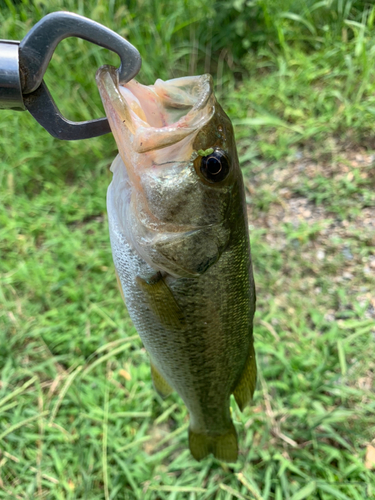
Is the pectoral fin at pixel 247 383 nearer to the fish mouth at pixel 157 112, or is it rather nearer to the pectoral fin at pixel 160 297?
the pectoral fin at pixel 160 297

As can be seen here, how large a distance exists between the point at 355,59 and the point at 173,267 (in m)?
3.10

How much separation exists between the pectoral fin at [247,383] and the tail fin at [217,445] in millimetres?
203

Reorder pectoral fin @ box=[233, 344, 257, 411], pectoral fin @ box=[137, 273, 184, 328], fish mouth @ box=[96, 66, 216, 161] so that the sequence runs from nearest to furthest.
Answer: fish mouth @ box=[96, 66, 216, 161] → pectoral fin @ box=[137, 273, 184, 328] → pectoral fin @ box=[233, 344, 257, 411]

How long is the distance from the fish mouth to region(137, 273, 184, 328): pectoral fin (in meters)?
0.36

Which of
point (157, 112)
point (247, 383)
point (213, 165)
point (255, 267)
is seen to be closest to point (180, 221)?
point (213, 165)

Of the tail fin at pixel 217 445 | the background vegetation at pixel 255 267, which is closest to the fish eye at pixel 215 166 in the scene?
the tail fin at pixel 217 445

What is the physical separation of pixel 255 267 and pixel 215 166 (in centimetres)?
173

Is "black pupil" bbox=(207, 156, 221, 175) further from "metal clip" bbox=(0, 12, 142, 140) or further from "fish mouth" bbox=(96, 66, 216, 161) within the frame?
"metal clip" bbox=(0, 12, 142, 140)

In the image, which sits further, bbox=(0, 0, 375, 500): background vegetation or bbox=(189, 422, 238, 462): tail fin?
bbox=(0, 0, 375, 500): background vegetation

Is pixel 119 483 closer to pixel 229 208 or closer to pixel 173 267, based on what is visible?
pixel 173 267

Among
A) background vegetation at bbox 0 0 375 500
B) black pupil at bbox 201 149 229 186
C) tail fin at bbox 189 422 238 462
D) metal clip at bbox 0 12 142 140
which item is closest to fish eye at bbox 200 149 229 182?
black pupil at bbox 201 149 229 186

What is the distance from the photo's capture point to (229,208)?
3.30ft

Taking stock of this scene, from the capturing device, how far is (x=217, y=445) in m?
1.50

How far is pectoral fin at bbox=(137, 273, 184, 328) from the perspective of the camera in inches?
41.1
